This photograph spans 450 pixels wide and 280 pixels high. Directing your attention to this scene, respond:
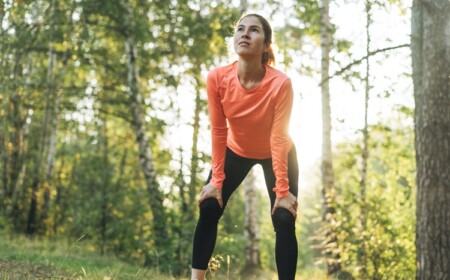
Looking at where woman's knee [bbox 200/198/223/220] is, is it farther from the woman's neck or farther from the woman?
the woman's neck

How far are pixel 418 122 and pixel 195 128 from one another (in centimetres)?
697

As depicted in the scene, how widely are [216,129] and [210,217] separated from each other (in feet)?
1.91

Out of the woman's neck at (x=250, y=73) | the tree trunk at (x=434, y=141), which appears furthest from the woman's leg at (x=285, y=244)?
→ the tree trunk at (x=434, y=141)

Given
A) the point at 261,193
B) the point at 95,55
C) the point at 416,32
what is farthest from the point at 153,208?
the point at 261,193

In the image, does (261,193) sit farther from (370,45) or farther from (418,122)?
(418,122)

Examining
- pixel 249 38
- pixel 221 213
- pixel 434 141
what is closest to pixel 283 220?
pixel 221 213

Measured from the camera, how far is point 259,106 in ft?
10.5

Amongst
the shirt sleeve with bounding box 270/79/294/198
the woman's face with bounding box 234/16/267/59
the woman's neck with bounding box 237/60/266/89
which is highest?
the woman's face with bounding box 234/16/267/59

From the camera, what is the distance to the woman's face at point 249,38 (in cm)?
314

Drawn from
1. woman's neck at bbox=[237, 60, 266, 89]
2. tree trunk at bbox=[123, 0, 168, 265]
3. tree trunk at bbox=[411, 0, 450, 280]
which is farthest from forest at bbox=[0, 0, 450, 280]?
woman's neck at bbox=[237, 60, 266, 89]

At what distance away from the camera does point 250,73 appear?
3.25m

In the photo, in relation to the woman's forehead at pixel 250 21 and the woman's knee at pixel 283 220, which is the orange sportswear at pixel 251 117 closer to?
the woman's knee at pixel 283 220

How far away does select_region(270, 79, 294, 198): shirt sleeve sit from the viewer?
3012 millimetres

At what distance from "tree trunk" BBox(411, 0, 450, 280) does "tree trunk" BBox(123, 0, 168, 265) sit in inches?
191
